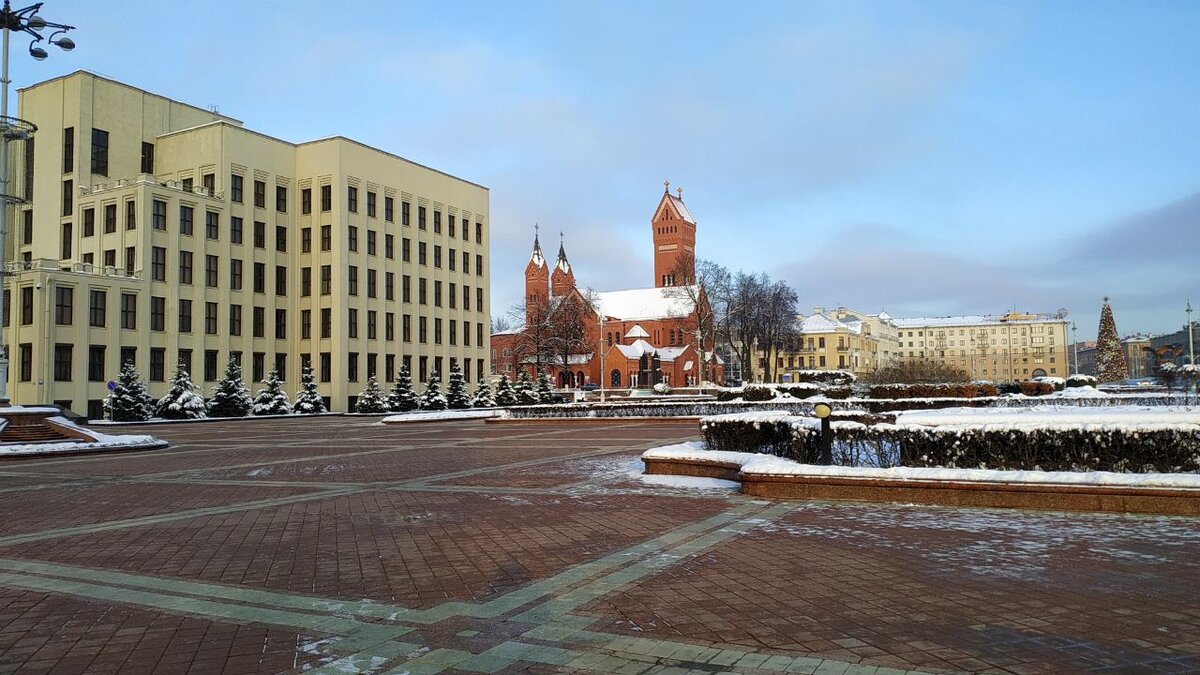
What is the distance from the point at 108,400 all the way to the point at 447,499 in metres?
34.6

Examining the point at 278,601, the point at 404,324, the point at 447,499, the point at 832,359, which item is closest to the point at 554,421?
the point at 447,499

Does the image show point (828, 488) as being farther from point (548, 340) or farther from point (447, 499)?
point (548, 340)

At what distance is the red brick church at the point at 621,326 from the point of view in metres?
71.4

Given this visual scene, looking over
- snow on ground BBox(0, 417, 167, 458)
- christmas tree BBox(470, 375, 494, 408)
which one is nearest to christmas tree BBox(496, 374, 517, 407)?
christmas tree BBox(470, 375, 494, 408)

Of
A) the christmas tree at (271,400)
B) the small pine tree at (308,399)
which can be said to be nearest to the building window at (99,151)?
the christmas tree at (271,400)

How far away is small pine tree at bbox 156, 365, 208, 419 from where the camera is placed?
39.2 m

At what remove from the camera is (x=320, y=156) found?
173 ft

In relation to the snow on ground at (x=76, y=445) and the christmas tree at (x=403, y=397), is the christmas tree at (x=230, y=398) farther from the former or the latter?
the snow on ground at (x=76, y=445)

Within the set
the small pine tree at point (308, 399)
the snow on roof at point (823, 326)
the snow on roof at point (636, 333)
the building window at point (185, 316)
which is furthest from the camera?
the snow on roof at point (823, 326)

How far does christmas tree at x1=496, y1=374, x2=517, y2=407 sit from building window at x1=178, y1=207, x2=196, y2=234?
2013cm

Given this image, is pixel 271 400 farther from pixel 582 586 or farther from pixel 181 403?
pixel 582 586

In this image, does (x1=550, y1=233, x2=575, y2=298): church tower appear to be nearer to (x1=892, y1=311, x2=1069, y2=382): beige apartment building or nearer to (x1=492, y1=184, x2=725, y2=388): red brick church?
(x1=492, y1=184, x2=725, y2=388): red brick church

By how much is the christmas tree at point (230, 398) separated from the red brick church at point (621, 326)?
84.9 ft

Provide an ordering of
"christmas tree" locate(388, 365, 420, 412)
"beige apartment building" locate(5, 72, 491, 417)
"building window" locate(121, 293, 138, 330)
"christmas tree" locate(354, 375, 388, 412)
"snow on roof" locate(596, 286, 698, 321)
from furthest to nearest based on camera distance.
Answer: "snow on roof" locate(596, 286, 698, 321) < "christmas tree" locate(388, 365, 420, 412) < "christmas tree" locate(354, 375, 388, 412) < "building window" locate(121, 293, 138, 330) < "beige apartment building" locate(5, 72, 491, 417)
